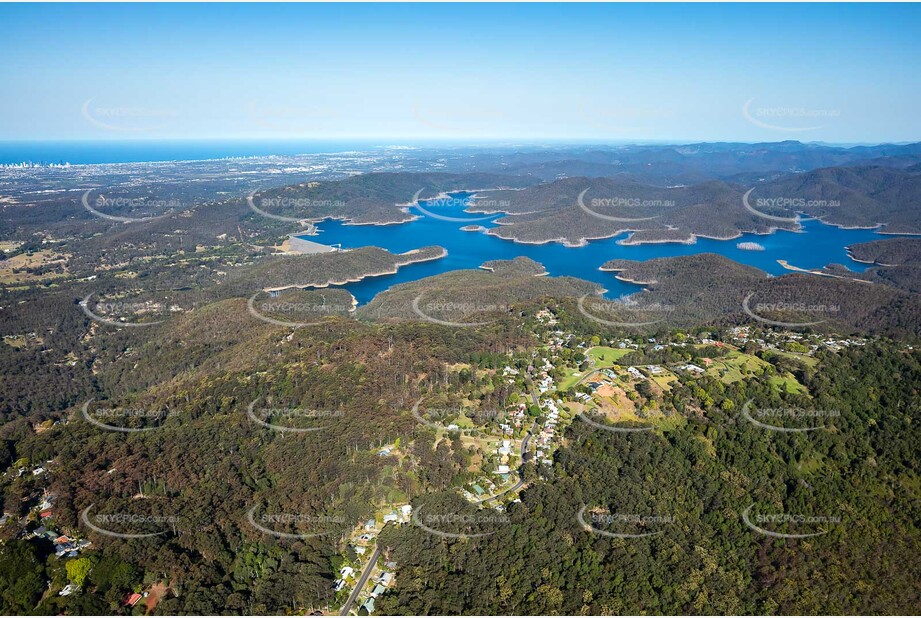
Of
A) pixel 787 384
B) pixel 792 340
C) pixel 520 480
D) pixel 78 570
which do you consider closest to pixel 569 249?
pixel 792 340

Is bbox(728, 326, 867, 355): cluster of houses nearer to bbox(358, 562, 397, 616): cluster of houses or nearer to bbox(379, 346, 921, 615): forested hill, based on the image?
bbox(379, 346, 921, 615): forested hill

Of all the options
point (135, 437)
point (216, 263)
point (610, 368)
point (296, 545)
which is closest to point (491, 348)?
point (610, 368)

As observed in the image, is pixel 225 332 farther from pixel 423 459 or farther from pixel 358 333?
pixel 423 459

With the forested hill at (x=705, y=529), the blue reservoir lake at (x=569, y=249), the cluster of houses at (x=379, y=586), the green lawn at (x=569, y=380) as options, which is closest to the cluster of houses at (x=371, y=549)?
the cluster of houses at (x=379, y=586)

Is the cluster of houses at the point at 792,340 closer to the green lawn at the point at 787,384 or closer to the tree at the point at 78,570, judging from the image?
the green lawn at the point at 787,384

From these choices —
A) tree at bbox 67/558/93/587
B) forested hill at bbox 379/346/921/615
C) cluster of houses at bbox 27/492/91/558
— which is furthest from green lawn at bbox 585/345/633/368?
cluster of houses at bbox 27/492/91/558
